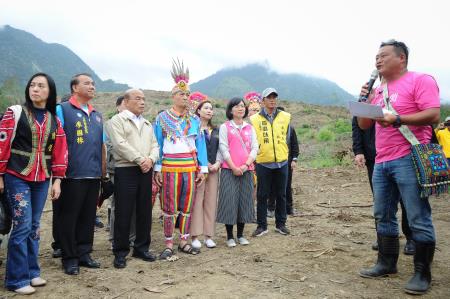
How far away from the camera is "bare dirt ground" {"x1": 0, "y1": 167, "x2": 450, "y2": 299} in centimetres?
346

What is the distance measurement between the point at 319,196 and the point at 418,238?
17.1 feet

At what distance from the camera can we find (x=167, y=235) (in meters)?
4.70

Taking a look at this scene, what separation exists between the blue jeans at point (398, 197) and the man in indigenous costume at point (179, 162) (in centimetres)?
219

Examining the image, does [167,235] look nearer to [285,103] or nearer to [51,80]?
[51,80]

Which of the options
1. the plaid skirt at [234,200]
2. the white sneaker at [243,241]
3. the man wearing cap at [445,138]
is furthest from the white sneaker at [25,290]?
the man wearing cap at [445,138]

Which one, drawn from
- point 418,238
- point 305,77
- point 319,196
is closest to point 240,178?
point 418,238

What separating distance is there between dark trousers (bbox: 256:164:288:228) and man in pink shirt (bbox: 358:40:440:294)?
76.3 inches

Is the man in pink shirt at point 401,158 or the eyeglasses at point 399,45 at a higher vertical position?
the eyeglasses at point 399,45

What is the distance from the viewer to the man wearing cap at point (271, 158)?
5.55 metres

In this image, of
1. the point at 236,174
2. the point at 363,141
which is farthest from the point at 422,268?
the point at 236,174

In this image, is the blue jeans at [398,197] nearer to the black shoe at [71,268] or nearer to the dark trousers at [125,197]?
the dark trousers at [125,197]

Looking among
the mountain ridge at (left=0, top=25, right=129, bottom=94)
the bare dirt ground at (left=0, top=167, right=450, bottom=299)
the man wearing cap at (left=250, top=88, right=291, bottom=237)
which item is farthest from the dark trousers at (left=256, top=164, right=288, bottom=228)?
the mountain ridge at (left=0, top=25, right=129, bottom=94)

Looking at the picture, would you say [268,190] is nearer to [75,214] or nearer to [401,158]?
[401,158]

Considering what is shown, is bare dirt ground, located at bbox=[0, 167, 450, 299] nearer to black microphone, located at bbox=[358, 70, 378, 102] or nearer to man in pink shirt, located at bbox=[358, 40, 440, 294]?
man in pink shirt, located at bbox=[358, 40, 440, 294]
